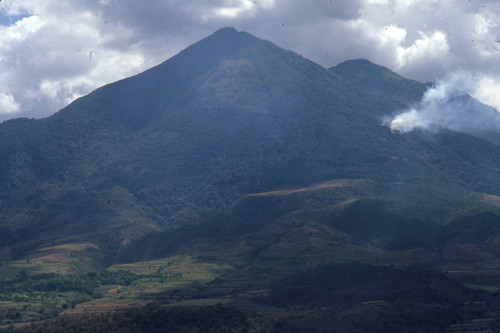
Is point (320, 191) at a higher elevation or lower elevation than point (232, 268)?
higher

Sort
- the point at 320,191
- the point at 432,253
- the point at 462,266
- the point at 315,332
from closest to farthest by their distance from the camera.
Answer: the point at 315,332, the point at 462,266, the point at 432,253, the point at 320,191

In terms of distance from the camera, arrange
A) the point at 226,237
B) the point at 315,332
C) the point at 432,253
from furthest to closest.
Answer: the point at 226,237 < the point at 432,253 < the point at 315,332

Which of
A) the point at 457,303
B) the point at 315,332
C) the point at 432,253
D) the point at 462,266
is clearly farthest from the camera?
the point at 432,253

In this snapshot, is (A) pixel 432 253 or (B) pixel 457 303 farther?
(A) pixel 432 253

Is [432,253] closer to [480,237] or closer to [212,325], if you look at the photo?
[480,237]

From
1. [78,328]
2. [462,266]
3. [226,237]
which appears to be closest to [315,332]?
[78,328]

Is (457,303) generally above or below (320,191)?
below

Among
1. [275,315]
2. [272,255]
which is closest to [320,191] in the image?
[272,255]

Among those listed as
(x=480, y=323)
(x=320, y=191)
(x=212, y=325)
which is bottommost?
(x=480, y=323)

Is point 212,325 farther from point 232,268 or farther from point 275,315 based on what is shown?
point 232,268
